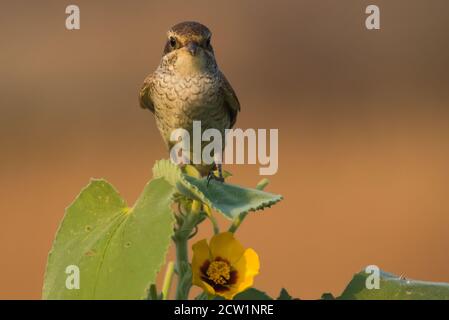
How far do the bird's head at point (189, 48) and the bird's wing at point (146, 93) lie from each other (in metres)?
0.22

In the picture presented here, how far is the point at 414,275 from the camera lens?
7.09m

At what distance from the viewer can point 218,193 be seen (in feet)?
4.02

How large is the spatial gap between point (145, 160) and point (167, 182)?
7.38m

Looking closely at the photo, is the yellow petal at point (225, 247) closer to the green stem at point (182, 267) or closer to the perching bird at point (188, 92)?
the green stem at point (182, 267)

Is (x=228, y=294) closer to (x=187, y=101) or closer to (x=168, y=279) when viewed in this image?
(x=168, y=279)

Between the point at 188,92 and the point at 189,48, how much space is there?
0.33 meters

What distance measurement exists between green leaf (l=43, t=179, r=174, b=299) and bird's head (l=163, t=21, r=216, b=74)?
136 centimetres

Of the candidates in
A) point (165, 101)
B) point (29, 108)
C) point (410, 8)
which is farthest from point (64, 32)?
point (165, 101)

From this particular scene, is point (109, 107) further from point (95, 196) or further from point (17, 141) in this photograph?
point (95, 196)

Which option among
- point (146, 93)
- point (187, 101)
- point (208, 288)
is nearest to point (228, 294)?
point (208, 288)

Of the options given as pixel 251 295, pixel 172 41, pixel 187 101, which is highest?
pixel 172 41

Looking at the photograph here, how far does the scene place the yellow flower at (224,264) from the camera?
121 centimetres

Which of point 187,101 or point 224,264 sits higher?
point 187,101

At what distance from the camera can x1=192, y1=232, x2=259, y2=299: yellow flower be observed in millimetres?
1211
